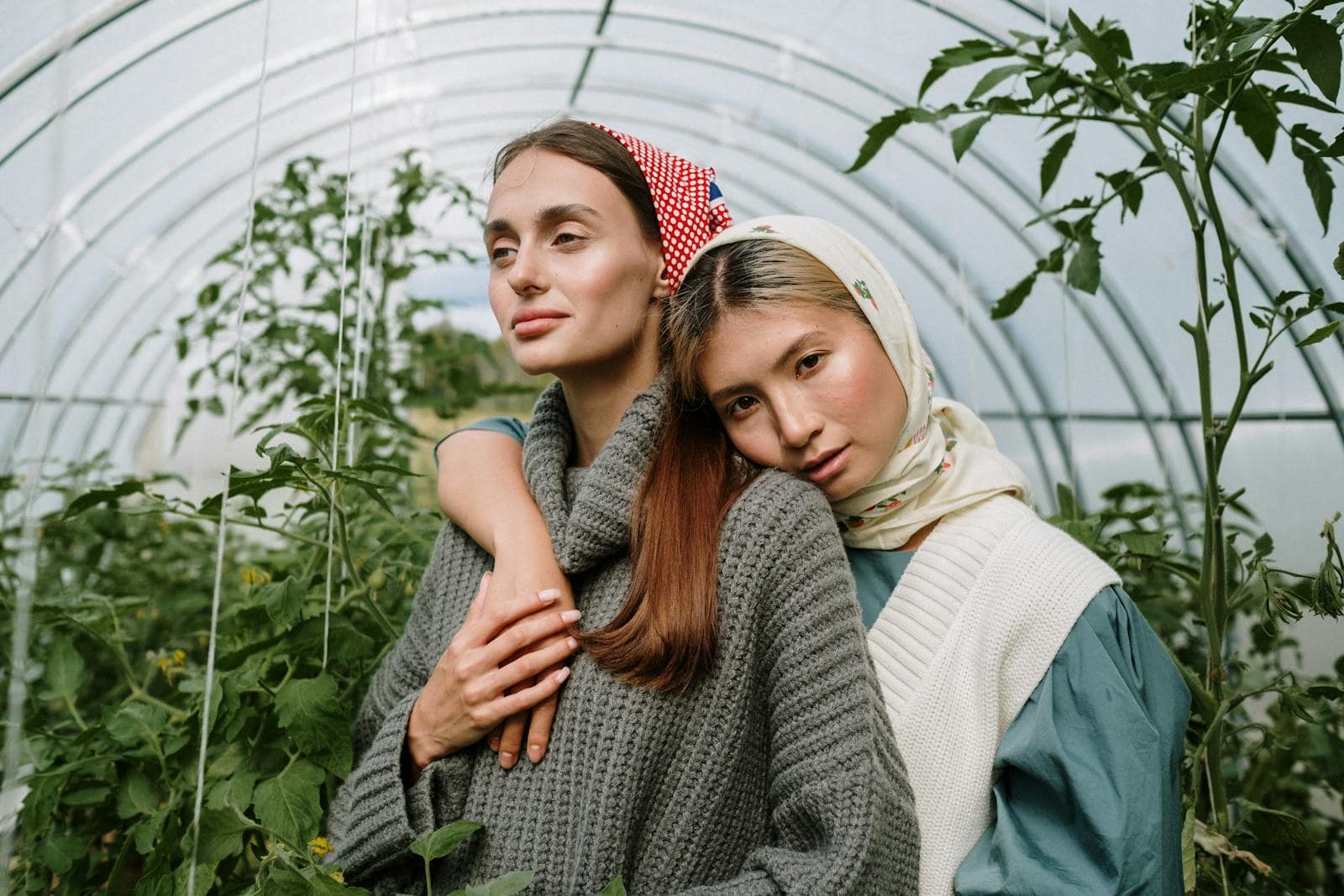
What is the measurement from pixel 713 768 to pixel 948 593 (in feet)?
1.10

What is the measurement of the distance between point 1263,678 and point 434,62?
5773mm

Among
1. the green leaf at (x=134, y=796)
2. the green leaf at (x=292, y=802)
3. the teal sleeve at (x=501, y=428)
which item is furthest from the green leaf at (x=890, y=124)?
the green leaf at (x=134, y=796)

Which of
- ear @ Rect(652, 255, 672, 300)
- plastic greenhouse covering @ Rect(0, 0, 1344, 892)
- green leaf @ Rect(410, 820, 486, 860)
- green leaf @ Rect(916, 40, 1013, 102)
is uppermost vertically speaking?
plastic greenhouse covering @ Rect(0, 0, 1344, 892)

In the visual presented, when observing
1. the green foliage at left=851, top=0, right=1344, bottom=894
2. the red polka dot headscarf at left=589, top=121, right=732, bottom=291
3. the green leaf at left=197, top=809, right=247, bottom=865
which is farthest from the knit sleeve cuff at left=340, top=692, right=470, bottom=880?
the green foliage at left=851, top=0, right=1344, bottom=894

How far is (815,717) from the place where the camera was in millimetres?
1031

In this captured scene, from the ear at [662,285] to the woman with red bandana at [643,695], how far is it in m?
0.09

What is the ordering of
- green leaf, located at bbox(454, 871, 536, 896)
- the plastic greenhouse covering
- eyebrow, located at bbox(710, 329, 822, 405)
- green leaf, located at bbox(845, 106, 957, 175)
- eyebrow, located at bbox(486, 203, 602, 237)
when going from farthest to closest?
1. the plastic greenhouse covering
2. green leaf, located at bbox(845, 106, 957, 175)
3. eyebrow, located at bbox(486, 203, 602, 237)
4. eyebrow, located at bbox(710, 329, 822, 405)
5. green leaf, located at bbox(454, 871, 536, 896)

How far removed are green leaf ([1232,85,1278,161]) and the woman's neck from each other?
Result: 765 millimetres

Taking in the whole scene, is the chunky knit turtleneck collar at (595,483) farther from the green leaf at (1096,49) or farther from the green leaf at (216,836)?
the green leaf at (1096,49)

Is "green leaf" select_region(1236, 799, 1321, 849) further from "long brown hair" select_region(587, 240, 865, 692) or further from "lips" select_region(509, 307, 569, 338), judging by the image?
"lips" select_region(509, 307, 569, 338)

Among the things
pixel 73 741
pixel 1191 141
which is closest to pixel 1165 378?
pixel 1191 141

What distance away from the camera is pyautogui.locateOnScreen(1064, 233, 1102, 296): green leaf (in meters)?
1.42

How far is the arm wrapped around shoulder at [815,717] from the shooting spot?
3.23 feet

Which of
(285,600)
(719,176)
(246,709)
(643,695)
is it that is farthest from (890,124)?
(719,176)
